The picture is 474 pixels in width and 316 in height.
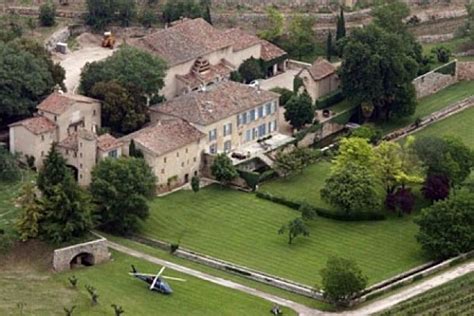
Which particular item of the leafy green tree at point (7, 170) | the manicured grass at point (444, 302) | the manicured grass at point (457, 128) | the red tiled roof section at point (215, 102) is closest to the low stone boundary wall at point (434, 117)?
the manicured grass at point (457, 128)

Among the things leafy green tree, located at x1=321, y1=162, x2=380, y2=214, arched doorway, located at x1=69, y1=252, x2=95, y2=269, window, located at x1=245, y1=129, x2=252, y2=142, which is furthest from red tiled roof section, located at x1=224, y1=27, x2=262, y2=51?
arched doorway, located at x1=69, y1=252, x2=95, y2=269

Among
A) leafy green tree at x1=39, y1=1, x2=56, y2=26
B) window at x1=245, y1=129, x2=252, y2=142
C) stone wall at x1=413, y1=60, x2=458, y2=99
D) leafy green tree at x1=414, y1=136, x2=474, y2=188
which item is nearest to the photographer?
leafy green tree at x1=414, y1=136, x2=474, y2=188

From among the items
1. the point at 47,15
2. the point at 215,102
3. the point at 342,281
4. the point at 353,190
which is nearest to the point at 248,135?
the point at 215,102

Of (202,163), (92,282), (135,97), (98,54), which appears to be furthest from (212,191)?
(98,54)

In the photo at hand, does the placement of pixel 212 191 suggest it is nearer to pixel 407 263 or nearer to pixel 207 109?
pixel 207 109

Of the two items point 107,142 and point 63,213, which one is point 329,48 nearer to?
point 107,142

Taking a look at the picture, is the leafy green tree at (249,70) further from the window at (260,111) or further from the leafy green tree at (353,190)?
the leafy green tree at (353,190)

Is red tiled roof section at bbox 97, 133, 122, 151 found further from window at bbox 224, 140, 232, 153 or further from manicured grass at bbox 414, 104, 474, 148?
manicured grass at bbox 414, 104, 474, 148
